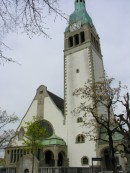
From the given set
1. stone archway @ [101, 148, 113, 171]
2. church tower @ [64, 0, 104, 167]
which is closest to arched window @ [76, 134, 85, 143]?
church tower @ [64, 0, 104, 167]

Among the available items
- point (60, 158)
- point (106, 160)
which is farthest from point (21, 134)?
point (106, 160)

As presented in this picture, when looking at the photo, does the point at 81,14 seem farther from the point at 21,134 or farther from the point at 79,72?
the point at 21,134

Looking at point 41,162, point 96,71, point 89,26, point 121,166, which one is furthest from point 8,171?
point 89,26

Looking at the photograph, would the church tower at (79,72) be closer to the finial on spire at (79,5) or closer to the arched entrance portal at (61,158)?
the arched entrance portal at (61,158)

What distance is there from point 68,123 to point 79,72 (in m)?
8.96

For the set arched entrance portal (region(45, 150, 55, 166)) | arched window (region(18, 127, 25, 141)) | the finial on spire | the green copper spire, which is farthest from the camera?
the finial on spire

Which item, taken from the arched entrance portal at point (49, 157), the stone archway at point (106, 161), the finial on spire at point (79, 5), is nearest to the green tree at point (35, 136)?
the arched entrance portal at point (49, 157)

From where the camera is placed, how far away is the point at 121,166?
28.7m

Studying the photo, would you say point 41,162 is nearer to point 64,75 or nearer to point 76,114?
point 76,114

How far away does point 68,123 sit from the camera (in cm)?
3578

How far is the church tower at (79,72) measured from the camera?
33094mm

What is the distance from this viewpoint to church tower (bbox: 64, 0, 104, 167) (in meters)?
33.1

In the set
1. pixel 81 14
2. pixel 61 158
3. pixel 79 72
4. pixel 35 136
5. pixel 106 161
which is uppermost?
pixel 81 14

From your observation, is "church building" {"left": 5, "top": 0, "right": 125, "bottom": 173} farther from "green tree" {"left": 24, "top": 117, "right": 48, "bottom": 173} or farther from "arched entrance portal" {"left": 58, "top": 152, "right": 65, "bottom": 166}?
"green tree" {"left": 24, "top": 117, "right": 48, "bottom": 173}
